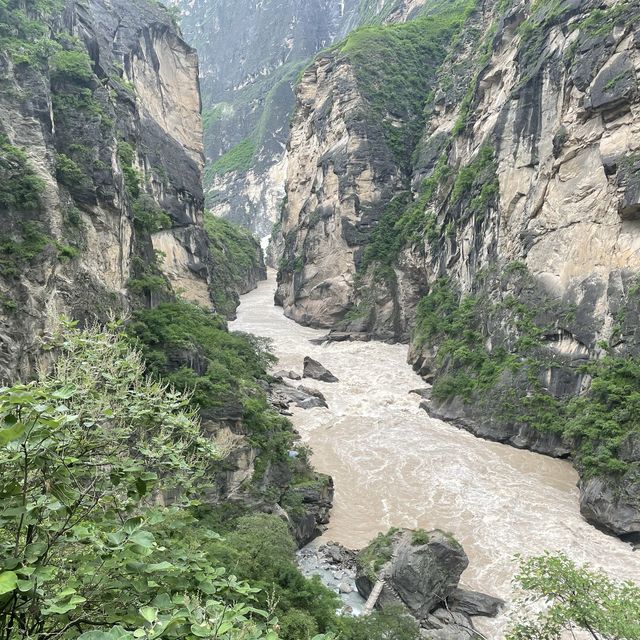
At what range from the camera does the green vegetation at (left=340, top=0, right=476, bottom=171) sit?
5344 centimetres

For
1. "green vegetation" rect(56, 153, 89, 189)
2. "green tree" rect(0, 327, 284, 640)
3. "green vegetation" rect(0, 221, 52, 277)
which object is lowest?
"green tree" rect(0, 327, 284, 640)

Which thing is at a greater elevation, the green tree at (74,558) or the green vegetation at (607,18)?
the green vegetation at (607,18)

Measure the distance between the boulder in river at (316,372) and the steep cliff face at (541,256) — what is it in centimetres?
671

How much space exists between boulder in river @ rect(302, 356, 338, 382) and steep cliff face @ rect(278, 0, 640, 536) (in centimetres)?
671

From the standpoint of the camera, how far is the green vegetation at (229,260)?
54.3 metres

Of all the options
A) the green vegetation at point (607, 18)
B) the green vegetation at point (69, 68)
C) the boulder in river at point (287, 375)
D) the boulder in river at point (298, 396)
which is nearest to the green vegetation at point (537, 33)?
the green vegetation at point (607, 18)

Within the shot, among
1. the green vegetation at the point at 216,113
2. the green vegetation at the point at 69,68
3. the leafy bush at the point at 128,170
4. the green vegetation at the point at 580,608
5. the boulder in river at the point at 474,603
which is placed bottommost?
the boulder in river at the point at 474,603

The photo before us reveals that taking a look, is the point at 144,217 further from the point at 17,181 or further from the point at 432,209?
the point at 432,209

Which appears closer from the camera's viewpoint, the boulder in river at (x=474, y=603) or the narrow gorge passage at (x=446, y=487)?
the boulder in river at (x=474, y=603)

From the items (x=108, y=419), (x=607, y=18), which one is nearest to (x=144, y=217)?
(x=108, y=419)

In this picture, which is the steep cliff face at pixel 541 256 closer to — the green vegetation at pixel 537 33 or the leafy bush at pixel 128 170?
the green vegetation at pixel 537 33

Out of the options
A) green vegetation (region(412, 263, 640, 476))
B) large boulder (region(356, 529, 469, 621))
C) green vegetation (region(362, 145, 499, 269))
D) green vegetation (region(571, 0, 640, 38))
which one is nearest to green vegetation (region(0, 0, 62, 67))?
large boulder (region(356, 529, 469, 621))

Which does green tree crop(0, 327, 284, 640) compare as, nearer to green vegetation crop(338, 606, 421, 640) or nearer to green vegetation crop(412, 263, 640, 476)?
green vegetation crop(338, 606, 421, 640)

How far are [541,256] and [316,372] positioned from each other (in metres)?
16.2
